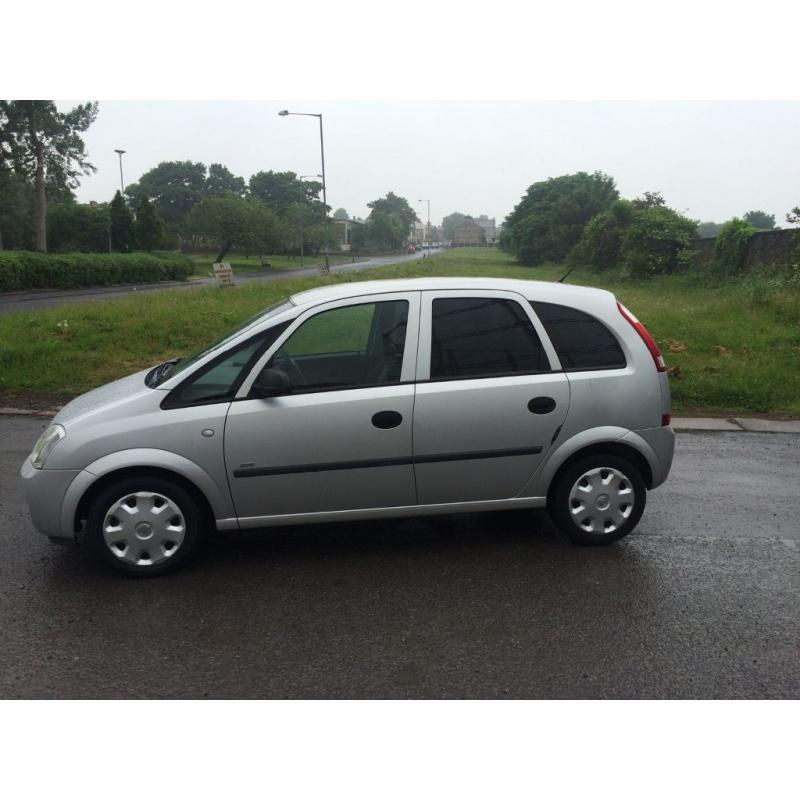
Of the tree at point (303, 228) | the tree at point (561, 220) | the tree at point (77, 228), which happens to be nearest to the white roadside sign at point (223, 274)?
the tree at point (561, 220)

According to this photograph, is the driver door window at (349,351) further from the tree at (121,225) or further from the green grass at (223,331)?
the tree at (121,225)

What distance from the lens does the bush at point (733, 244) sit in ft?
85.6

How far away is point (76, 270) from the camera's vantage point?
3572 centimetres

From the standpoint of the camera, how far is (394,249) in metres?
121

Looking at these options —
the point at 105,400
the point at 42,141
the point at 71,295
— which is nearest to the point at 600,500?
the point at 105,400

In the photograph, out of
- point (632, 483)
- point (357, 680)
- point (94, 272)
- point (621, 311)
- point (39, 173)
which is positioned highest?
point (39, 173)

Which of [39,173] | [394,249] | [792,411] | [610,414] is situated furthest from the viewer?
[394,249]

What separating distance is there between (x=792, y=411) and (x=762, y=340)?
2.90 m

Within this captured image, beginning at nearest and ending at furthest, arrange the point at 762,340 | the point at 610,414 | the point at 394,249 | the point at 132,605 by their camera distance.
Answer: the point at 132,605 → the point at 610,414 → the point at 762,340 → the point at 394,249

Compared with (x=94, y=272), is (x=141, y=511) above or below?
below

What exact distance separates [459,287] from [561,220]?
197 ft

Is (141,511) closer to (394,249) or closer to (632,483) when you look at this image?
(632,483)

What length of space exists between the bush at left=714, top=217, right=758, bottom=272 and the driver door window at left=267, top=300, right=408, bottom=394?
2476 cm

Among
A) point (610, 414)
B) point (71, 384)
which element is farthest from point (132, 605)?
point (71, 384)
